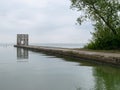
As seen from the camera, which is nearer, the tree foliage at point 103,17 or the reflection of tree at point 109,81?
the reflection of tree at point 109,81

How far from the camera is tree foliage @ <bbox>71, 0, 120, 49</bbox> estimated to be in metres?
35.7

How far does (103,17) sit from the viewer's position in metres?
36.4

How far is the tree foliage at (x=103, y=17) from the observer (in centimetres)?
3572

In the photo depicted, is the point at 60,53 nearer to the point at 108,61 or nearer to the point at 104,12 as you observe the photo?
the point at 104,12

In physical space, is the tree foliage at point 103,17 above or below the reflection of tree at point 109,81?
above

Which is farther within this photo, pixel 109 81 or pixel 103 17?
pixel 103 17

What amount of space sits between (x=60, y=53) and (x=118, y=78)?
910 inches

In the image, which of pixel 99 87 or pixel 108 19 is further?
pixel 108 19

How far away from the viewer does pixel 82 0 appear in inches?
1459

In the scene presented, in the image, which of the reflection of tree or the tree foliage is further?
the tree foliage

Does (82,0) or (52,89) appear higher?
(82,0)

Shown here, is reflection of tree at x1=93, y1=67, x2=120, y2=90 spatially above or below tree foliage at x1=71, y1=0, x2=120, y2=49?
below

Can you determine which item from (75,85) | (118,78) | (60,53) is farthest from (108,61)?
(60,53)

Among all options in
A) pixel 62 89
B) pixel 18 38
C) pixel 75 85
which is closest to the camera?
pixel 62 89
